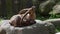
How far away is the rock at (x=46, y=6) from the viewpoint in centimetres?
618

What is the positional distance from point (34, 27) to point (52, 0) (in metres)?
3.65

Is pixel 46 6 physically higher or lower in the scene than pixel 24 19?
lower

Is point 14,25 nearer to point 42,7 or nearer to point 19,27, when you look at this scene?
point 19,27

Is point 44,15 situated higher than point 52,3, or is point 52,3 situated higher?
point 52,3

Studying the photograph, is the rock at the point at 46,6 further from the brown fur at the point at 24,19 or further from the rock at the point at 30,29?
the brown fur at the point at 24,19

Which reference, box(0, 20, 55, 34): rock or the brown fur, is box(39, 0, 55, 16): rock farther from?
the brown fur

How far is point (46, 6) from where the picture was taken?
247 inches

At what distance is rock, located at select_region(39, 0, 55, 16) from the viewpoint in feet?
20.3

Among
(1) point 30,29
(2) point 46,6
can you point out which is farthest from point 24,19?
(2) point 46,6

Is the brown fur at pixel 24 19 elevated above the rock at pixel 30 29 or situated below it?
above

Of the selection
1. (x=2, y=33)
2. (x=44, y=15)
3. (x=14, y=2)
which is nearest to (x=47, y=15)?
(x=44, y=15)

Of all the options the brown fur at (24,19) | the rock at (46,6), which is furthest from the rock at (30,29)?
the rock at (46,6)

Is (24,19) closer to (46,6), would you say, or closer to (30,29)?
(30,29)

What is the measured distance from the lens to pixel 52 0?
20.2 feet
